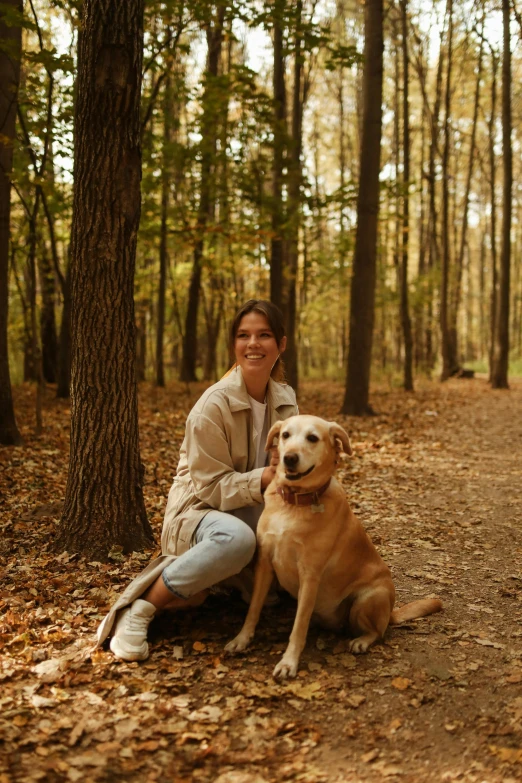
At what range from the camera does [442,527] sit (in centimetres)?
596

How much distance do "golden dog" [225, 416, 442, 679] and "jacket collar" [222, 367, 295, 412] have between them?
1.15 ft

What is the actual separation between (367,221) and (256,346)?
880cm

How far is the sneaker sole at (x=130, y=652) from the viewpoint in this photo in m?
3.34

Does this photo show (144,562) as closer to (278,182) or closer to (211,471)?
(211,471)

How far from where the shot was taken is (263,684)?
10.5 feet

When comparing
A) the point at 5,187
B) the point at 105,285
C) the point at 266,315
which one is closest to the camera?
the point at 266,315

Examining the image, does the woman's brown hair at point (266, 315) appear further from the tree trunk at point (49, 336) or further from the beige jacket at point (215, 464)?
the tree trunk at point (49, 336)

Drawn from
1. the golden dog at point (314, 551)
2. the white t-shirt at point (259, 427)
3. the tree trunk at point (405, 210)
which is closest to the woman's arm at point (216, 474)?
the golden dog at point (314, 551)

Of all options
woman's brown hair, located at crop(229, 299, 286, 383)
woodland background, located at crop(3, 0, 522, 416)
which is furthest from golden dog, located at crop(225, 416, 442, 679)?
woodland background, located at crop(3, 0, 522, 416)

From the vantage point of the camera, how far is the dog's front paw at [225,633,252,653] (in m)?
3.46

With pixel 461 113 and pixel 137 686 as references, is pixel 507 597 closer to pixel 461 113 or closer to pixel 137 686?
pixel 137 686

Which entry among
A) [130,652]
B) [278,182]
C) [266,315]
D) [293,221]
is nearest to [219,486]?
[130,652]

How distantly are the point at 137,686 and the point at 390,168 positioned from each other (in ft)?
82.0

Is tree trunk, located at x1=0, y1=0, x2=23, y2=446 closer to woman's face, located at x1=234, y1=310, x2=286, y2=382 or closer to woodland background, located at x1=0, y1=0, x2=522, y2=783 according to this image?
woodland background, located at x1=0, y1=0, x2=522, y2=783
